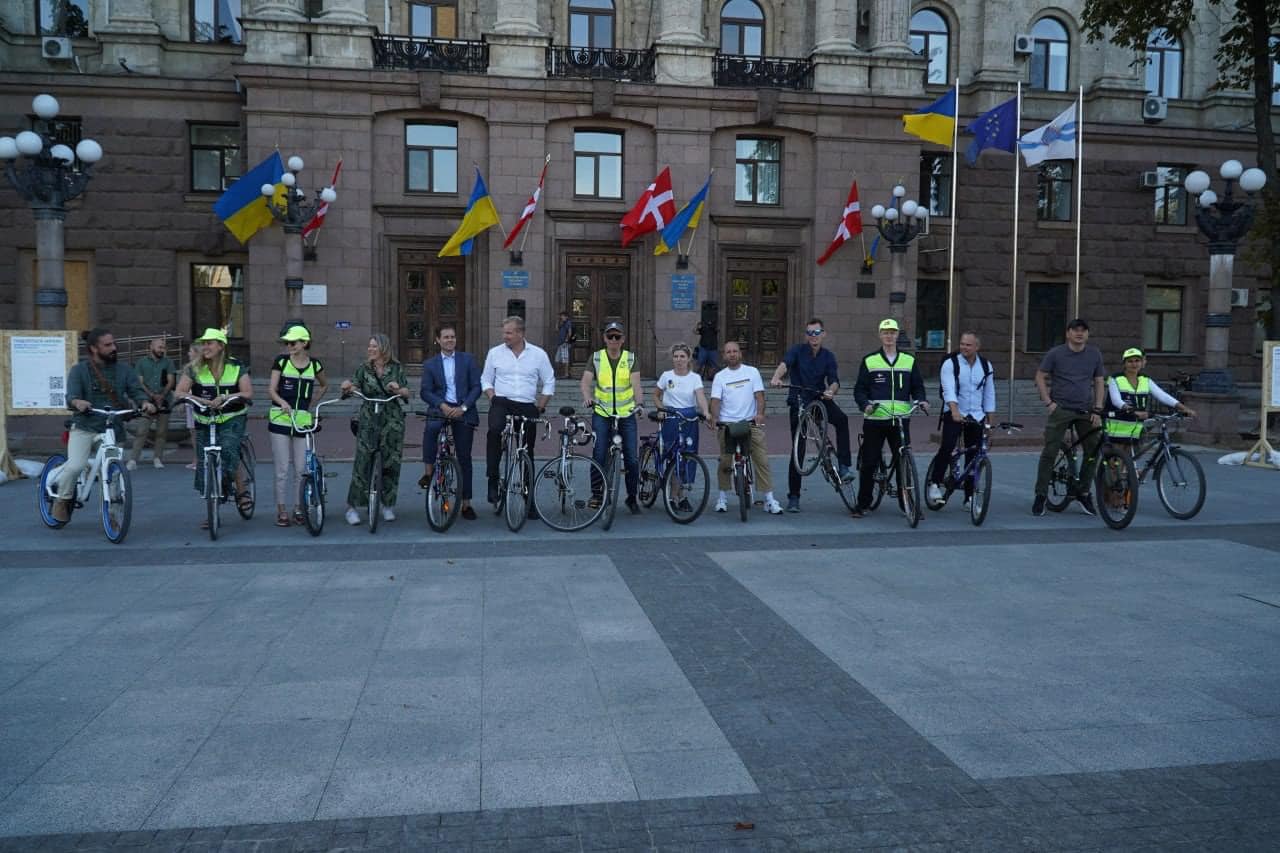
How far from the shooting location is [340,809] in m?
4.10

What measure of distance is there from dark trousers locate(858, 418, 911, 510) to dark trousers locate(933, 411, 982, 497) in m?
0.53

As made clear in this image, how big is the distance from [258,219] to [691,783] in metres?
23.0

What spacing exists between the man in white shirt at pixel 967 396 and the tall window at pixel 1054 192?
22994mm

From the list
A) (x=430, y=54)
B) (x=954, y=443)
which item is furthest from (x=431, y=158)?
(x=954, y=443)

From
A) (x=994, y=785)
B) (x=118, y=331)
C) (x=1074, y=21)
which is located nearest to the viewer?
(x=994, y=785)

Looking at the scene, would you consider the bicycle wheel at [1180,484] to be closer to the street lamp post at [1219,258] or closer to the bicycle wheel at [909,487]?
the bicycle wheel at [909,487]

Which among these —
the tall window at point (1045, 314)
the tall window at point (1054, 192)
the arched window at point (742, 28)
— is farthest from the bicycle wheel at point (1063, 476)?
the tall window at point (1054, 192)

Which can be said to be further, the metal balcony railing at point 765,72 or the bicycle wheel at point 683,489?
the metal balcony railing at point 765,72

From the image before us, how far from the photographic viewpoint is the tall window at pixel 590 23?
29641 millimetres

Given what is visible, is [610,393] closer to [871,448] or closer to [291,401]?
[871,448]

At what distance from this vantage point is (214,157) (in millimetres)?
28297

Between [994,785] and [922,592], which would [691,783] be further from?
[922,592]

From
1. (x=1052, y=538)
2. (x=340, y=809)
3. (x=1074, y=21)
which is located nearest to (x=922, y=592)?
→ (x=1052, y=538)

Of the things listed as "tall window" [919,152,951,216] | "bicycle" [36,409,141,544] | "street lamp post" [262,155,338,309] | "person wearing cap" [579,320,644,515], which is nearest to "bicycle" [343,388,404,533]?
"person wearing cap" [579,320,644,515]
